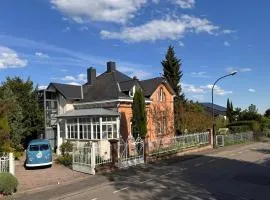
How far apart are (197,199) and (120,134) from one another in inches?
717

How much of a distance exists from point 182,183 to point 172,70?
33440 mm

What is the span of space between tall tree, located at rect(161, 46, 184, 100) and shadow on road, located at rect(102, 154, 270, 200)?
2395 centimetres

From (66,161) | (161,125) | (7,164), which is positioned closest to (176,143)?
(161,125)

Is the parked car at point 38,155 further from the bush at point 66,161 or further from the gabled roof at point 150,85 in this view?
the gabled roof at point 150,85

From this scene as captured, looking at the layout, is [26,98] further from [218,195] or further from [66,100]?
[218,195]

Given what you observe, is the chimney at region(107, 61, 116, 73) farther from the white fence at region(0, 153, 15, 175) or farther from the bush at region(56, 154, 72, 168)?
the white fence at region(0, 153, 15, 175)

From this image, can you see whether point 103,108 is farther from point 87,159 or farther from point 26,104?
point 87,159

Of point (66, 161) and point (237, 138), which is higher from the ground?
point (237, 138)

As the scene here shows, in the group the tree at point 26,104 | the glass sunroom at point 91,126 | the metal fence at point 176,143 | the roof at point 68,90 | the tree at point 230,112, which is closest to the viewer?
the metal fence at point 176,143

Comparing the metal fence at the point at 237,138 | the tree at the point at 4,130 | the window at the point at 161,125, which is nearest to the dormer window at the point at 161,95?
the window at the point at 161,125

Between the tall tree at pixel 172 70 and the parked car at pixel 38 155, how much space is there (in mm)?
27292

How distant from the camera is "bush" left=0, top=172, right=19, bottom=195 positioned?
16.9m

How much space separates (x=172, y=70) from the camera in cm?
5022

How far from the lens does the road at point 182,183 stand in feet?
49.9
